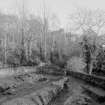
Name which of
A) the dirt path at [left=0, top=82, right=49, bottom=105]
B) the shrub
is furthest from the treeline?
the dirt path at [left=0, top=82, right=49, bottom=105]

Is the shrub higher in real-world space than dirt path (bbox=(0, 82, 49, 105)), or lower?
higher

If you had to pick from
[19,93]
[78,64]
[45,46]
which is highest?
[45,46]

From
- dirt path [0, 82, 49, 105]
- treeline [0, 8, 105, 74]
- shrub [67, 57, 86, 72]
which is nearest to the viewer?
dirt path [0, 82, 49, 105]

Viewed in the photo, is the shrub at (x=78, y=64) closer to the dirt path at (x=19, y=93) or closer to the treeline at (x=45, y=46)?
the treeline at (x=45, y=46)

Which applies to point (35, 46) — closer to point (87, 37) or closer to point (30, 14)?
point (30, 14)

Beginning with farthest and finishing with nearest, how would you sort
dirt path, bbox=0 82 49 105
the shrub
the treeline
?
1. the shrub
2. the treeline
3. dirt path, bbox=0 82 49 105

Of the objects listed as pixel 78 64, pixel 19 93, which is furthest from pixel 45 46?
pixel 19 93

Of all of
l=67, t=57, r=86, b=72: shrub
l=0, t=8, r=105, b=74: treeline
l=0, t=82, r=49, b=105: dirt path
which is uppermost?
l=0, t=8, r=105, b=74: treeline

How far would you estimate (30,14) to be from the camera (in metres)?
23.3

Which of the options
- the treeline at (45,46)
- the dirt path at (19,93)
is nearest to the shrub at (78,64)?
the treeline at (45,46)

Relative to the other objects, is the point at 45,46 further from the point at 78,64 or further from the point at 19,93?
the point at 19,93

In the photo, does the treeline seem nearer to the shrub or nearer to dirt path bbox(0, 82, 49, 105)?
the shrub

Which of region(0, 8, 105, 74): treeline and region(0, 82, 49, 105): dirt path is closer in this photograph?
region(0, 82, 49, 105): dirt path

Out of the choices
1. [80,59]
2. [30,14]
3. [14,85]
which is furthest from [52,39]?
[14,85]
